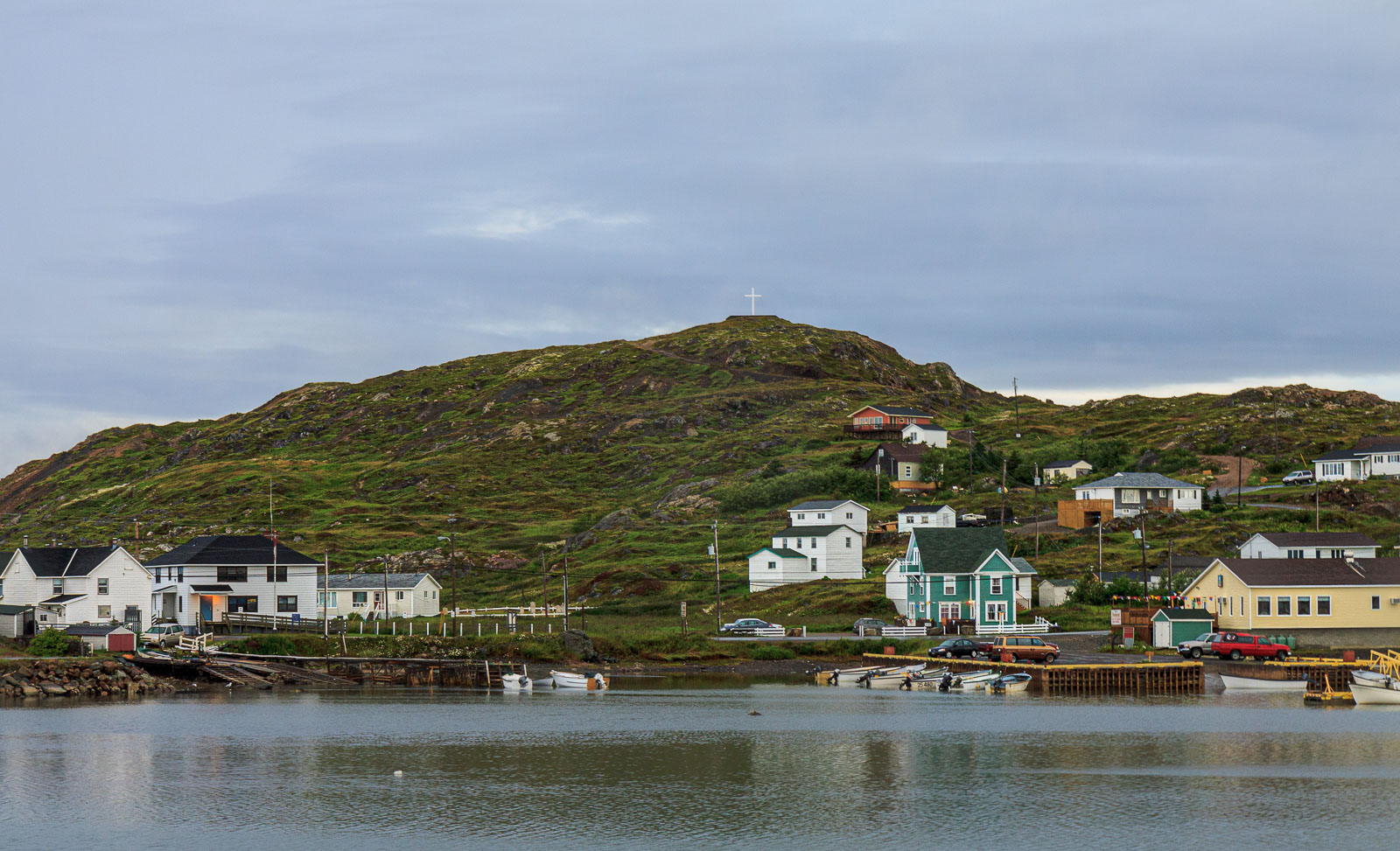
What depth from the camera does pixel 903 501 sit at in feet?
586

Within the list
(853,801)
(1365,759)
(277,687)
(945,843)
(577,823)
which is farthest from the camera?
(277,687)

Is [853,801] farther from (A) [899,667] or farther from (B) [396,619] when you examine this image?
(B) [396,619]

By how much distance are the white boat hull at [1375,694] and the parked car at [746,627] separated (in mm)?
43145

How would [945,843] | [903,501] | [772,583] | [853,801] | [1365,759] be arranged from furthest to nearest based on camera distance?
1. [903,501]
2. [772,583]
3. [1365,759]
4. [853,801]
5. [945,843]

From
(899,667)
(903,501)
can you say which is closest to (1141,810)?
(899,667)

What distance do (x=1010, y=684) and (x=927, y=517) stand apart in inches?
2710

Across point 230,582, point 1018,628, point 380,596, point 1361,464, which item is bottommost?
point 1018,628

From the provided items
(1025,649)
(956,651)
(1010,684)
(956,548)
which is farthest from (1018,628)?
(1010,684)

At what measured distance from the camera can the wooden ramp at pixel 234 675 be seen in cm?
9088

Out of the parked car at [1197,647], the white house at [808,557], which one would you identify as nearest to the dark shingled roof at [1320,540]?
the parked car at [1197,647]

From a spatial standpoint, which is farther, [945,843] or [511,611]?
[511,611]

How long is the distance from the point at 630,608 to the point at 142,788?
7377 centimetres

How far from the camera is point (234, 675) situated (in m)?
91.4

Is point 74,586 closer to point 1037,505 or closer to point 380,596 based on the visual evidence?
point 380,596
